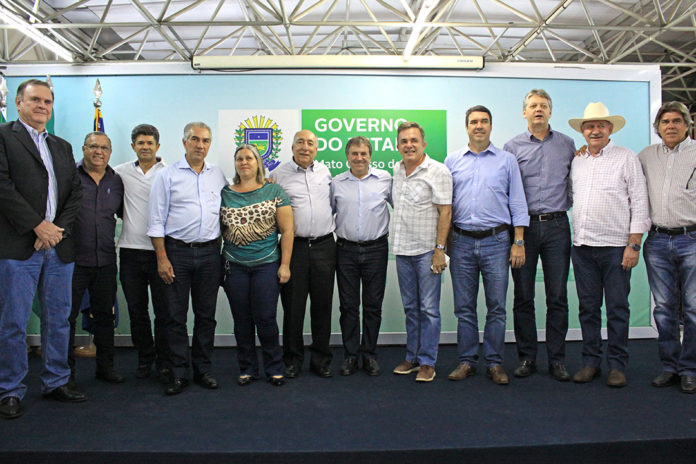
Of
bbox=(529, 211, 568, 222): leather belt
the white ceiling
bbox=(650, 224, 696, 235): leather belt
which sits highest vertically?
the white ceiling

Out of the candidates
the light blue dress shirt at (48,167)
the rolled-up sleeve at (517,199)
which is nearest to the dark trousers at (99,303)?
the light blue dress shirt at (48,167)

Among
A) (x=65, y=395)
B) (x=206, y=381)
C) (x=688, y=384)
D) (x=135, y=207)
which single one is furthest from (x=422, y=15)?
(x=65, y=395)

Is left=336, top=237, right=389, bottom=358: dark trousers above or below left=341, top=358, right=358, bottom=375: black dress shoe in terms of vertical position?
above

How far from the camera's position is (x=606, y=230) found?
3.14 meters

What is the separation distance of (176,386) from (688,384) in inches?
123

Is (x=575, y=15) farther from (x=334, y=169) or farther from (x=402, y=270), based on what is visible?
(x=402, y=270)

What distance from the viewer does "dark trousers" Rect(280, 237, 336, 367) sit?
11.0ft

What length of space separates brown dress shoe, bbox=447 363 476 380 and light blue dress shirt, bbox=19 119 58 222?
8.67ft

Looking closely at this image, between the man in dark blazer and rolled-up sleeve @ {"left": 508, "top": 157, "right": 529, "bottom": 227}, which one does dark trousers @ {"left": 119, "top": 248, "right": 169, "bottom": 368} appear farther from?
rolled-up sleeve @ {"left": 508, "top": 157, "right": 529, "bottom": 227}

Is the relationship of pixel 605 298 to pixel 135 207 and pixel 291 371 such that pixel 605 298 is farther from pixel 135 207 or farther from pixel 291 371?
pixel 135 207

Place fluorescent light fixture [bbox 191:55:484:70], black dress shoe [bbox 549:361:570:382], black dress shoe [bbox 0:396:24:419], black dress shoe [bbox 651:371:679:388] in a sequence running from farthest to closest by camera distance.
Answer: fluorescent light fixture [bbox 191:55:484:70], black dress shoe [bbox 549:361:570:382], black dress shoe [bbox 651:371:679:388], black dress shoe [bbox 0:396:24:419]

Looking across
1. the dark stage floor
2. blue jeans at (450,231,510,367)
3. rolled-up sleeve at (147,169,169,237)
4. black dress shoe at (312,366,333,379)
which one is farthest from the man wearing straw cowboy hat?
rolled-up sleeve at (147,169,169,237)

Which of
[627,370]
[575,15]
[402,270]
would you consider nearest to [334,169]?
[402,270]

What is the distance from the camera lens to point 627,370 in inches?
139
